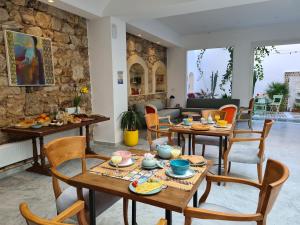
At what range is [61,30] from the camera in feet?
13.0

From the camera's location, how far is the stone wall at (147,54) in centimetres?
598

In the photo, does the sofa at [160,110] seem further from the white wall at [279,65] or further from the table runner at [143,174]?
the white wall at [279,65]

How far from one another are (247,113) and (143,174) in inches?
231

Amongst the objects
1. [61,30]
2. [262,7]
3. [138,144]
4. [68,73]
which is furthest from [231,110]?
[61,30]

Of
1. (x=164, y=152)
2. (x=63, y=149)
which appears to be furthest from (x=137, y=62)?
(x=164, y=152)

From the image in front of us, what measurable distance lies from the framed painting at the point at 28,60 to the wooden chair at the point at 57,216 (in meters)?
2.65

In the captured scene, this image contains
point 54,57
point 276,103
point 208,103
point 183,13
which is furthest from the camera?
point 276,103

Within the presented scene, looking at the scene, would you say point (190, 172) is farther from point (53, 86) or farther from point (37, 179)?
point (53, 86)

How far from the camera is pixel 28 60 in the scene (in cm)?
336

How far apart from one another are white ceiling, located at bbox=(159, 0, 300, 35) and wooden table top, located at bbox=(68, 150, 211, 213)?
5.06 m

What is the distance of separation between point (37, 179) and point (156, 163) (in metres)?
2.28

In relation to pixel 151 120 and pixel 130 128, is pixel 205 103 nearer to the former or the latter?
pixel 130 128

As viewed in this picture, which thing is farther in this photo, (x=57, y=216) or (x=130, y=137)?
(x=130, y=137)

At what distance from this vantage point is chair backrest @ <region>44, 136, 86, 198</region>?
A: 5.56ft
